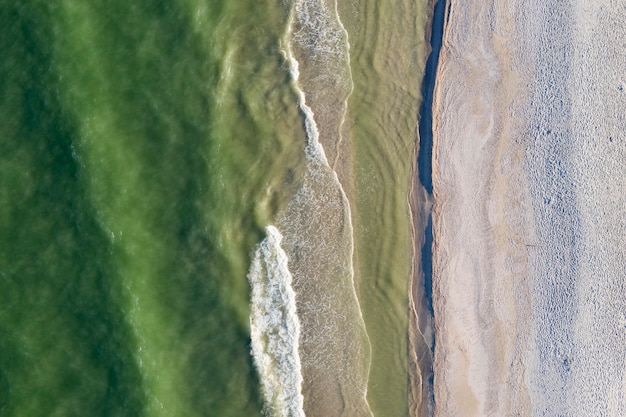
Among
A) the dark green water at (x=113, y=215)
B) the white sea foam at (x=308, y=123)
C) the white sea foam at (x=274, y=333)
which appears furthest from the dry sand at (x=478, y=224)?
the dark green water at (x=113, y=215)

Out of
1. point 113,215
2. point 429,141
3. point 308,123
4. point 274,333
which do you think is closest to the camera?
point 113,215

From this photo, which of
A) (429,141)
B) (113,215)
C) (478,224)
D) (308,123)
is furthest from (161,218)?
(478,224)

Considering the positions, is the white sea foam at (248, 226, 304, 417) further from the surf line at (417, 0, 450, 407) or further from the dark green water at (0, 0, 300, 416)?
the surf line at (417, 0, 450, 407)

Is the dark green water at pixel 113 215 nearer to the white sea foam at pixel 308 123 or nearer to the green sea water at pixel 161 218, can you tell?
the green sea water at pixel 161 218

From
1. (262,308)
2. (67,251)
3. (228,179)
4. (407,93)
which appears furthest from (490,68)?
(67,251)

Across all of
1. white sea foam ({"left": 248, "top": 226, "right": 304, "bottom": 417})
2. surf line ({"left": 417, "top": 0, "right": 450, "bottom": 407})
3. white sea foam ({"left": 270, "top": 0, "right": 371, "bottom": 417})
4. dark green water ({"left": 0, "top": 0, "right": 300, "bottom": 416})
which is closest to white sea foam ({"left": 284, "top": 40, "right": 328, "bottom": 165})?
white sea foam ({"left": 270, "top": 0, "right": 371, "bottom": 417})

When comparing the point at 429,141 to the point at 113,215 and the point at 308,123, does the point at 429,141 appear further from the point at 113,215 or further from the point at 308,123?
the point at 113,215
